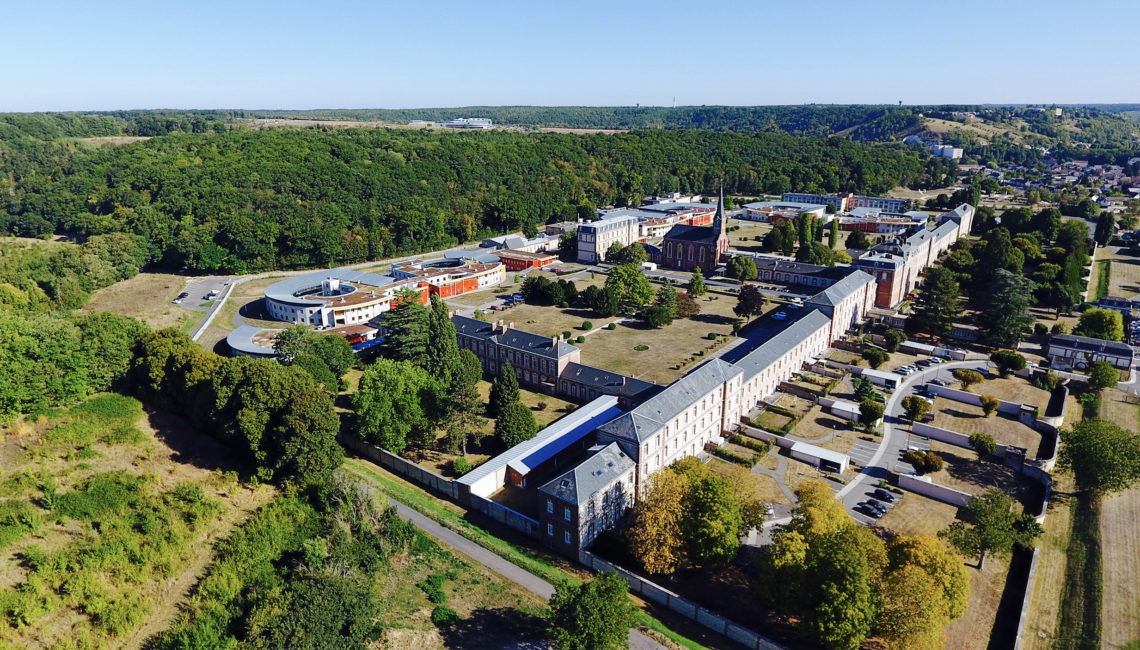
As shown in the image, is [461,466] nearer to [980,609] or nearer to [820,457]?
[820,457]

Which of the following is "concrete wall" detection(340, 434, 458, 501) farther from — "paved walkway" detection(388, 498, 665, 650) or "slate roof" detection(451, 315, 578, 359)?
"slate roof" detection(451, 315, 578, 359)

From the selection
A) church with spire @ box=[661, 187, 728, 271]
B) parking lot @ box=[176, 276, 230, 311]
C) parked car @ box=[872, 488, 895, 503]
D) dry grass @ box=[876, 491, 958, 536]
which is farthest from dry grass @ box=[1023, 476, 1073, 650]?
parking lot @ box=[176, 276, 230, 311]

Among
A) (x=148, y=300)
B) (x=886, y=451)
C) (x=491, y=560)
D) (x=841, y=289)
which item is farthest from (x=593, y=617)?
(x=148, y=300)

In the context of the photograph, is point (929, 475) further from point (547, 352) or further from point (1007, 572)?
point (547, 352)

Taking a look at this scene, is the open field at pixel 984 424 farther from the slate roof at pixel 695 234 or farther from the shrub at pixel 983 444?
the slate roof at pixel 695 234

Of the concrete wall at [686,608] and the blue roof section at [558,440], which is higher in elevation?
the blue roof section at [558,440]

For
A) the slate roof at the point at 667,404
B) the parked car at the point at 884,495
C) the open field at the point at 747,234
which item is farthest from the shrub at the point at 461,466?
the open field at the point at 747,234
